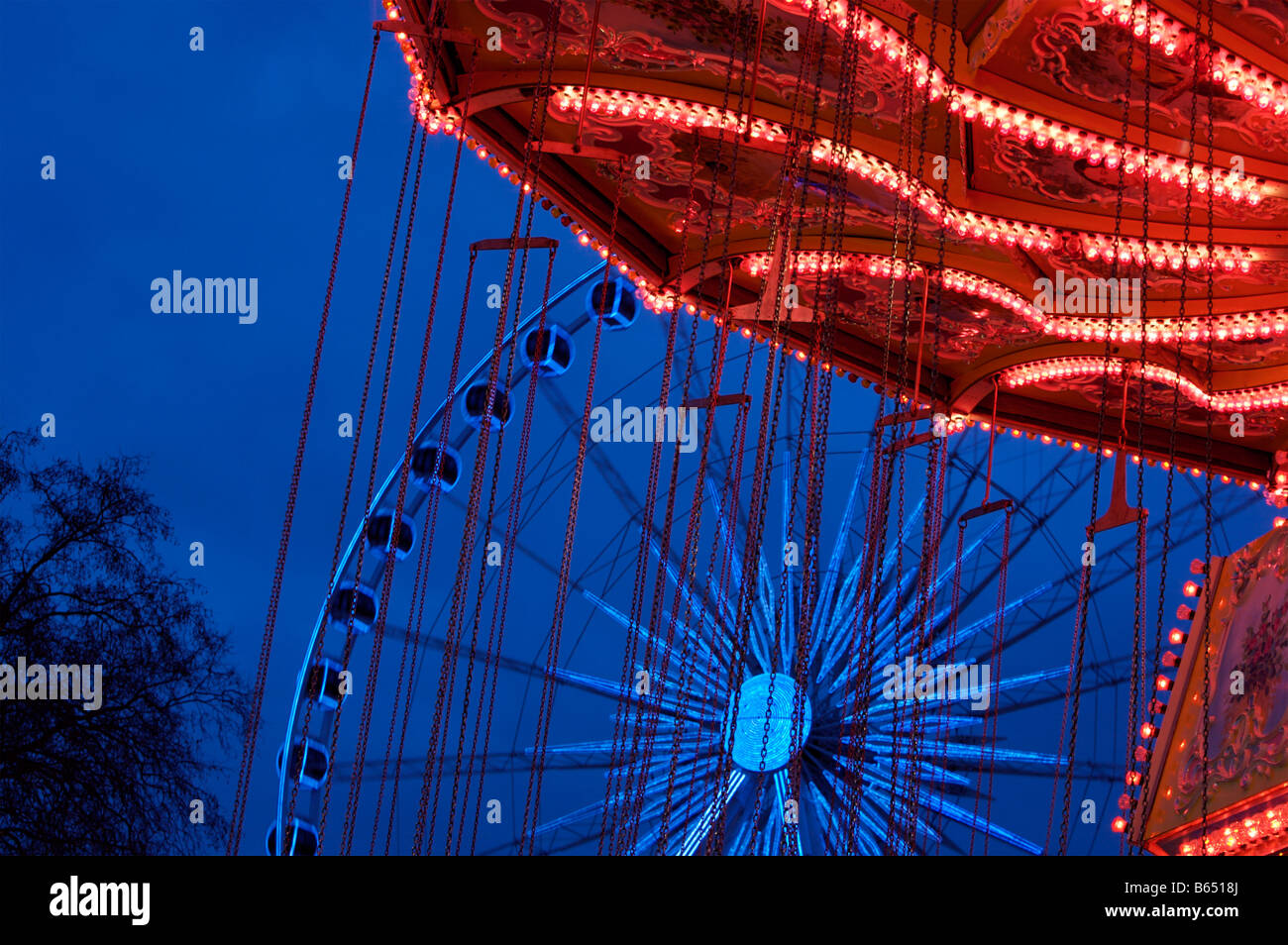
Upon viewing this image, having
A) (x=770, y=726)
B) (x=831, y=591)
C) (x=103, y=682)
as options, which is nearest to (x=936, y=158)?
(x=770, y=726)

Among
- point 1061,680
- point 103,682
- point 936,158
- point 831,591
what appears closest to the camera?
point 936,158

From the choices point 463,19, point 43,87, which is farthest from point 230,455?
point 463,19

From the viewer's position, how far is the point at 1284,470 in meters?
9.34

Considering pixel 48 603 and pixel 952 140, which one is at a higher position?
pixel 952 140

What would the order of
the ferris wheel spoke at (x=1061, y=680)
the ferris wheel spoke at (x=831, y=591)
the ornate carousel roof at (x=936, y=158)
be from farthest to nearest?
the ferris wheel spoke at (x=1061, y=680)
the ferris wheel spoke at (x=831, y=591)
the ornate carousel roof at (x=936, y=158)

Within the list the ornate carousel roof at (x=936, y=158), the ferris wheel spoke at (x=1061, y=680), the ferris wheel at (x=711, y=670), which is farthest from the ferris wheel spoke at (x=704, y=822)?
the ornate carousel roof at (x=936, y=158)

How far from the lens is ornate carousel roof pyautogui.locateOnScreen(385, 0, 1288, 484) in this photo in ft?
19.0

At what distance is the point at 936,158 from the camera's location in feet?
22.6

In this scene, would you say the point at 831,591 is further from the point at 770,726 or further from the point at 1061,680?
the point at 1061,680

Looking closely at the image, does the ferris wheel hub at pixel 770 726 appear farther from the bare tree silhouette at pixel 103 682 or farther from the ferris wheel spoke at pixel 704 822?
the bare tree silhouette at pixel 103 682

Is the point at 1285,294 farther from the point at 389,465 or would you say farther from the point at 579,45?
the point at 389,465

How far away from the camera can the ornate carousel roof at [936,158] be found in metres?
5.80

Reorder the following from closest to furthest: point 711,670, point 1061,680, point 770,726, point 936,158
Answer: point 936,158 < point 711,670 < point 770,726 < point 1061,680
